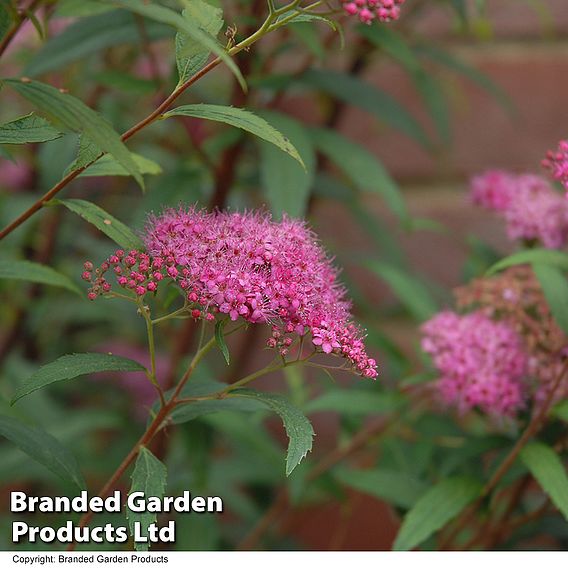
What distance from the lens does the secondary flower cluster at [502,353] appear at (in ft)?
2.29

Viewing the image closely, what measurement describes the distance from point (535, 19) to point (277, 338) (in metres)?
0.94

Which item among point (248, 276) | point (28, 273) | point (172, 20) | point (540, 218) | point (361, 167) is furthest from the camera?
point (361, 167)

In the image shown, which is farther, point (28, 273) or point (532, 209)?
point (532, 209)

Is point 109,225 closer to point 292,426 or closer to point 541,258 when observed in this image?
point 292,426

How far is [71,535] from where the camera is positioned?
58 cm

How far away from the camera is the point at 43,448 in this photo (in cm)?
56

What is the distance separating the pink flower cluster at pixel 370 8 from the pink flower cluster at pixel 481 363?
0.31 m

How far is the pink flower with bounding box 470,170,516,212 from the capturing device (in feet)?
2.83

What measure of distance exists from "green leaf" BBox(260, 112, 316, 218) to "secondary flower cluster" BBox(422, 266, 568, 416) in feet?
0.54

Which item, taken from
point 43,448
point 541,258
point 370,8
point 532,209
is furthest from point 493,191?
point 43,448

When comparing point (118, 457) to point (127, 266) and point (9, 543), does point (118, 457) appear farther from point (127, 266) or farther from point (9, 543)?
point (127, 266)

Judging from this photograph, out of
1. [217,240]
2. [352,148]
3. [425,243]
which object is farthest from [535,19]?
[217,240]

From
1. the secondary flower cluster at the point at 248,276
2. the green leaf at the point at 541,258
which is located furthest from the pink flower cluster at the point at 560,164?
the secondary flower cluster at the point at 248,276

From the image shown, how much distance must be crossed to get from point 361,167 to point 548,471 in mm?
382
